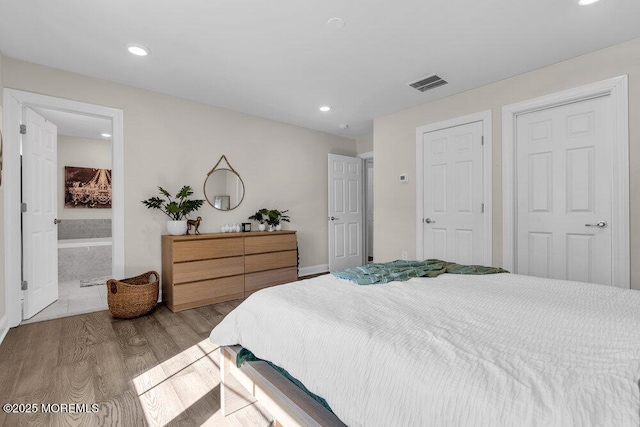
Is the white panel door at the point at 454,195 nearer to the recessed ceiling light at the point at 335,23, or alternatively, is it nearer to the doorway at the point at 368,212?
the doorway at the point at 368,212

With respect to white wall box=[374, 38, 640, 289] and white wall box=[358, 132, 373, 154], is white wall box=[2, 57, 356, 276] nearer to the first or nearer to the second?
white wall box=[358, 132, 373, 154]

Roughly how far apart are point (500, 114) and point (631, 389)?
10.2ft

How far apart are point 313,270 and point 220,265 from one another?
5.99ft

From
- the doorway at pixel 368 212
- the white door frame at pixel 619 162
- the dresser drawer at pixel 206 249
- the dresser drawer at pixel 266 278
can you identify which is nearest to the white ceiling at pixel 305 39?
the white door frame at pixel 619 162

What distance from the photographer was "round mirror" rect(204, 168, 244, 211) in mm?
3824

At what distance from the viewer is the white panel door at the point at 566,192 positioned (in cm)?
260

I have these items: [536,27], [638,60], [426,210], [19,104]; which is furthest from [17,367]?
[638,60]

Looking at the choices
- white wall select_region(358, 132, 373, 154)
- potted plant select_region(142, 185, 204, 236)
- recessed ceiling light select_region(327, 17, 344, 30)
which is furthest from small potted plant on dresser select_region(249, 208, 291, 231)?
recessed ceiling light select_region(327, 17, 344, 30)

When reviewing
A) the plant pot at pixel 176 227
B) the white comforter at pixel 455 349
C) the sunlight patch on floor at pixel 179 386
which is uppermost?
the plant pot at pixel 176 227

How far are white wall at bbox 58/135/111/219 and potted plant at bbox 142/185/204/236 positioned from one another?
10.1 ft

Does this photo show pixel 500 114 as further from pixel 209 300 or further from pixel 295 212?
pixel 209 300

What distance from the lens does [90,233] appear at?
17.9 feet

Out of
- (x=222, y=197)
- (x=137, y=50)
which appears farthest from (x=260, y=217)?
(x=137, y=50)

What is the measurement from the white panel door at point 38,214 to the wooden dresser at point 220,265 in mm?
1124
